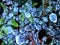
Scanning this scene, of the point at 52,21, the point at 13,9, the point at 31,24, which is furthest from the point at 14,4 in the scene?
the point at 52,21

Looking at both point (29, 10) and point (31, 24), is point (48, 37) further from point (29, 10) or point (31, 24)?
point (29, 10)

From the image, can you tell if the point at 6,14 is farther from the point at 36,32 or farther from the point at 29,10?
the point at 36,32

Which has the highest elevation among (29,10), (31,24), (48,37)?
(29,10)

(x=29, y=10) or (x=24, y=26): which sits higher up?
(x=29, y=10)

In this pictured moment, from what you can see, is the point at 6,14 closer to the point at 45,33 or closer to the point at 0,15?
the point at 0,15

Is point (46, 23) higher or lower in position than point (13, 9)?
lower

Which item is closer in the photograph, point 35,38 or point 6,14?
point 35,38

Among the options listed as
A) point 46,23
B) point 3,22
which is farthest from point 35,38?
point 3,22

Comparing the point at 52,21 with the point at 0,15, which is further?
the point at 0,15
